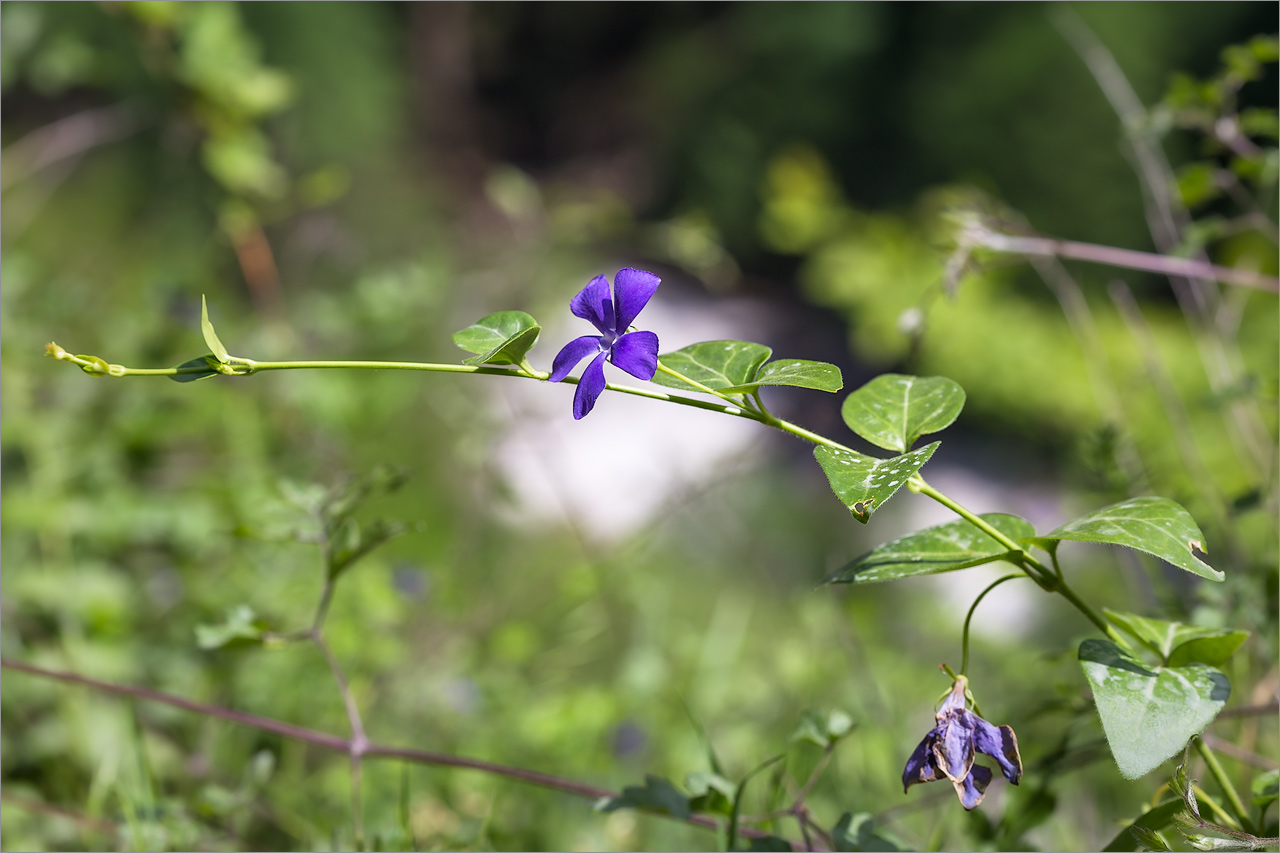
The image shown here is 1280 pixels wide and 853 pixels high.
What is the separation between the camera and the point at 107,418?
5.37 ft

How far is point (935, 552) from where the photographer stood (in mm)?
484

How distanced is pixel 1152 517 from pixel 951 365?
3863 mm

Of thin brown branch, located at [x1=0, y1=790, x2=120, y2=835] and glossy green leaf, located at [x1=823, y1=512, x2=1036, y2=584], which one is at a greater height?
glossy green leaf, located at [x1=823, y1=512, x2=1036, y2=584]

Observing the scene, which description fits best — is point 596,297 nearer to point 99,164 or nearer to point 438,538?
point 438,538

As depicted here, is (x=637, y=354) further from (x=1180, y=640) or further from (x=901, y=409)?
(x=1180, y=640)

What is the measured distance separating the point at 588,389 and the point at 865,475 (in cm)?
14

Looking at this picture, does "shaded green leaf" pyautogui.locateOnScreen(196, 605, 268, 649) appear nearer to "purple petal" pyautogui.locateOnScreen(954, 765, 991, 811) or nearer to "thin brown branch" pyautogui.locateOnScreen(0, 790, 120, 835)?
"thin brown branch" pyautogui.locateOnScreen(0, 790, 120, 835)

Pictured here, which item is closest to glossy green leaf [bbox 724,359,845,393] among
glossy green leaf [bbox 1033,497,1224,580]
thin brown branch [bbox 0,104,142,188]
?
glossy green leaf [bbox 1033,497,1224,580]

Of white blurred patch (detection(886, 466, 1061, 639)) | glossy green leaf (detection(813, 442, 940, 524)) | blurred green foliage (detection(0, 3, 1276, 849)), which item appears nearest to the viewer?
glossy green leaf (detection(813, 442, 940, 524))

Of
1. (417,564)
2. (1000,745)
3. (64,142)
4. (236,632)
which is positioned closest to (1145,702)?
(1000,745)

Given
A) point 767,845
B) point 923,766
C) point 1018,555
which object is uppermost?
point 1018,555

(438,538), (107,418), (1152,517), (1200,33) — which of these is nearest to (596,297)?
(1152,517)

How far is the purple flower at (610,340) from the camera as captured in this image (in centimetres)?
44

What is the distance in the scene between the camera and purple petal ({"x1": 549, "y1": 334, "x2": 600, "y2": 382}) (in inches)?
17.9
